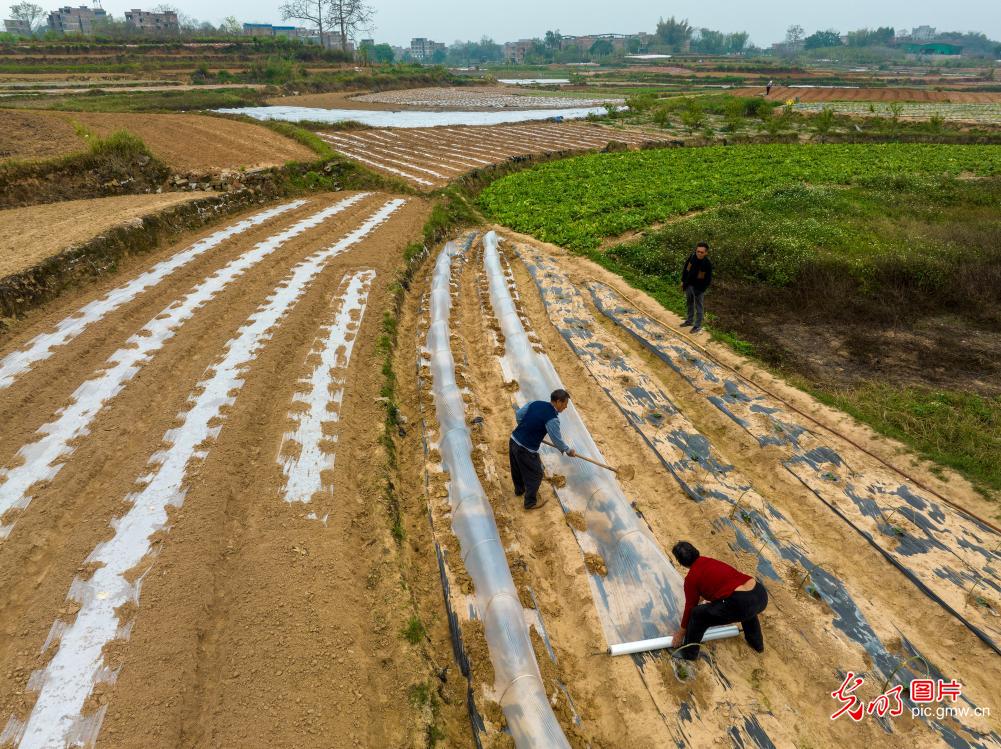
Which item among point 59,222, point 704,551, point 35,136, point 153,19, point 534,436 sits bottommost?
point 704,551

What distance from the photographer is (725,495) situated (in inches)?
278

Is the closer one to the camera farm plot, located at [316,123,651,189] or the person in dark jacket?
the person in dark jacket

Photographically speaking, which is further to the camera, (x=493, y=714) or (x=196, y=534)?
(x=196, y=534)

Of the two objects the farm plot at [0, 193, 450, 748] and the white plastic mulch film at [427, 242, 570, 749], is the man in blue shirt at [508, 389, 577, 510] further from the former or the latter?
the farm plot at [0, 193, 450, 748]

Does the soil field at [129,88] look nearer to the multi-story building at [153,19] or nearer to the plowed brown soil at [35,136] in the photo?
the plowed brown soil at [35,136]

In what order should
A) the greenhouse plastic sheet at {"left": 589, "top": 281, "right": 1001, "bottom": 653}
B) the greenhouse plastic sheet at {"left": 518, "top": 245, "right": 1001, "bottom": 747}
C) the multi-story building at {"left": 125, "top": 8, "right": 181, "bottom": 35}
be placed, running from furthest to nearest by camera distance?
the multi-story building at {"left": 125, "top": 8, "right": 181, "bottom": 35}, the greenhouse plastic sheet at {"left": 589, "top": 281, "right": 1001, "bottom": 653}, the greenhouse plastic sheet at {"left": 518, "top": 245, "right": 1001, "bottom": 747}

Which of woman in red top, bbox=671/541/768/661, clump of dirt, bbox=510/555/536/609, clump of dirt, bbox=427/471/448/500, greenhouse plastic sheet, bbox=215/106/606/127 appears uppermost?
greenhouse plastic sheet, bbox=215/106/606/127

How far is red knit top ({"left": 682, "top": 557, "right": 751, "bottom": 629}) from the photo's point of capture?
4703mm

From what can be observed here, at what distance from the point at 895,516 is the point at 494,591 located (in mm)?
5189

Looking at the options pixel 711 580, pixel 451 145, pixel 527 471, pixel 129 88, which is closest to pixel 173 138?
pixel 451 145

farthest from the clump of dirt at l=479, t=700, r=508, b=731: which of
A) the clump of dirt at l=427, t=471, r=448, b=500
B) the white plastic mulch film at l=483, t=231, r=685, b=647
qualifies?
the clump of dirt at l=427, t=471, r=448, b=500

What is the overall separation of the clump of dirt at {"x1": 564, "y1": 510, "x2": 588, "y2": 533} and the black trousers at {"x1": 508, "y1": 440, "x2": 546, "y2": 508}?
1.75 feet

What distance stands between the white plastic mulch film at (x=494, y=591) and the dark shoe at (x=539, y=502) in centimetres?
68

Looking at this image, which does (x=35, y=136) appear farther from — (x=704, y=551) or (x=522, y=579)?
(x=704, y=551)
